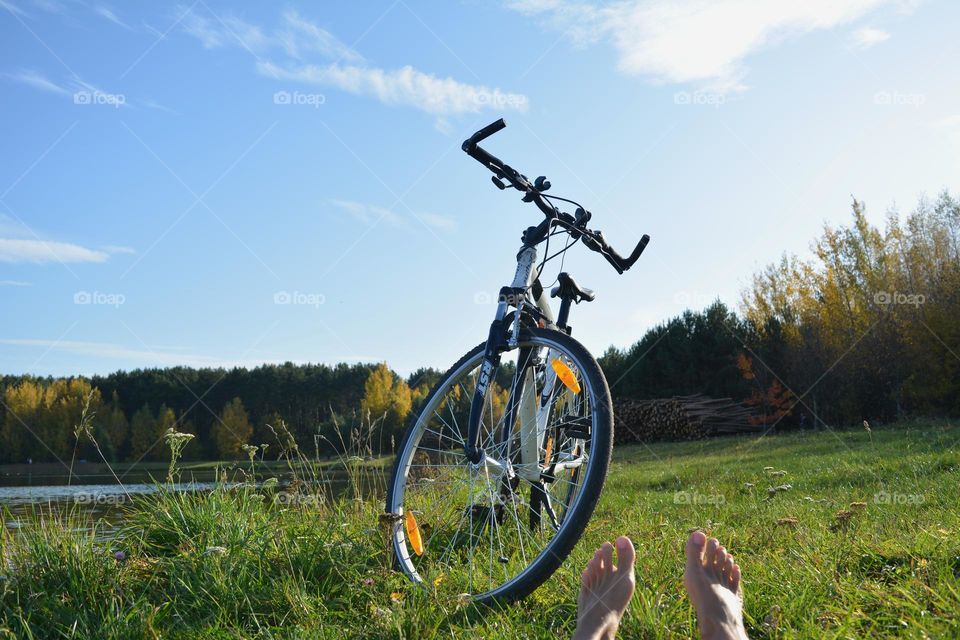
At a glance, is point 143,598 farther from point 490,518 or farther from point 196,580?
point 490,518

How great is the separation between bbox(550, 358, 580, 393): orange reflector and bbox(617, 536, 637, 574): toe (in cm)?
61

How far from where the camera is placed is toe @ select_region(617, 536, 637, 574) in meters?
2.12

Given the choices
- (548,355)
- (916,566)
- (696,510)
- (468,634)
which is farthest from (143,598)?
(696,510)

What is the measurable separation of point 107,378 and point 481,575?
47.7m

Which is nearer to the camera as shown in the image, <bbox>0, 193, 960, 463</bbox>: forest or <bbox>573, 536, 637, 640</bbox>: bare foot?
<bbox>573, 536, 637, 640</bbox>: bare foot

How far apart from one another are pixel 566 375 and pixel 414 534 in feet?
2.97

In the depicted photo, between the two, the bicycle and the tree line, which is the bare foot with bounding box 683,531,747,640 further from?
the tree line

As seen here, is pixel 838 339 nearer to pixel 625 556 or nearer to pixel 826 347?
pixel 826 347

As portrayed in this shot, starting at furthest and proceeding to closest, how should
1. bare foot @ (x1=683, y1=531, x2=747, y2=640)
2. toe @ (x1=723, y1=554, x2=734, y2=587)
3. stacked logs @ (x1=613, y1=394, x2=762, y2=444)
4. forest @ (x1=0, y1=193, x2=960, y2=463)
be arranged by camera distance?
stacked logs @ (x1=613, y1=394, x2=762, y2=444) → forest @ (x1=0, y1=193, x2=960, y2=463) → toe @ (x1=723, y1=554, x2=734, y2=587) → bare foot @ (x1=683, y1=531, x2=747, y2=640)

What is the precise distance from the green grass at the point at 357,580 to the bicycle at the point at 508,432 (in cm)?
21

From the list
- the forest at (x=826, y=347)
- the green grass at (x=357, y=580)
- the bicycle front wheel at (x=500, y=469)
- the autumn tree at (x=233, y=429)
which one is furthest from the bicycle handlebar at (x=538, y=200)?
the autumn tree at (x=233, y=429)

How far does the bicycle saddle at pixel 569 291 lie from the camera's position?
304 cm

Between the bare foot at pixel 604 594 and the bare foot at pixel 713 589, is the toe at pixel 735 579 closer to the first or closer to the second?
the bare foot at pixel 713 589

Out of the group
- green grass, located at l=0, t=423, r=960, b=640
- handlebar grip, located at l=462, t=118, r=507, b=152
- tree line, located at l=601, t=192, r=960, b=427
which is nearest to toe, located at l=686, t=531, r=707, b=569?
green grass, located at l=0, t=423, r=960, b=640
